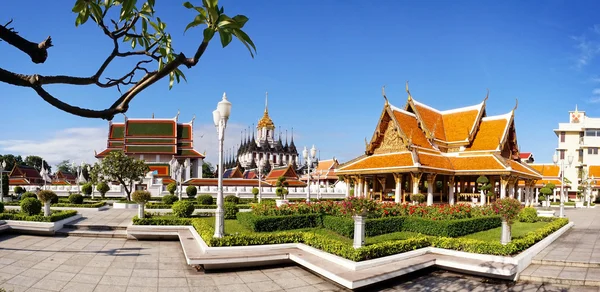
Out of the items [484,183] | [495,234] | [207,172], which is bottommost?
[207,172]

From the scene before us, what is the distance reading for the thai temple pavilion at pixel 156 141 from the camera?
4450cm

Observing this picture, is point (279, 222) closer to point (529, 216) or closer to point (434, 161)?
point (529, 216)

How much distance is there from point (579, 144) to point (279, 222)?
5425 centimetres

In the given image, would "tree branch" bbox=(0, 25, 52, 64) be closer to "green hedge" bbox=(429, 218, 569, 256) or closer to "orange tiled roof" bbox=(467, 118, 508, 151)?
"green hedge" bbox=(429, 218, 569, 256)

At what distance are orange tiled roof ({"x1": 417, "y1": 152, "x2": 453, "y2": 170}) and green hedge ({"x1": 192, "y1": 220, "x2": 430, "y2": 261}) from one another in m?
12.2

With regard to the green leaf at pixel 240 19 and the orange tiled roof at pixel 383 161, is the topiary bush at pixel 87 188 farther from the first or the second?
the green leaf at pixel 240 19

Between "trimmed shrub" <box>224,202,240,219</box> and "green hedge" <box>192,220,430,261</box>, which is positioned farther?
"trimmed shrub" <box>224,202,240,219</box>

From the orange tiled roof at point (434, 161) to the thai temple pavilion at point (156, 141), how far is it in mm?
28557

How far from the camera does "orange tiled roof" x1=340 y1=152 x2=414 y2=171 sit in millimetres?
22617

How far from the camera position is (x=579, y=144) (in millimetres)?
51094

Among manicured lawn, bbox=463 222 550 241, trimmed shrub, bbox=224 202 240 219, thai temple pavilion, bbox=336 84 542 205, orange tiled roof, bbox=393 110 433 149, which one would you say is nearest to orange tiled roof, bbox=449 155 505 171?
thai temple pavilion, bbox=336 84 542 205

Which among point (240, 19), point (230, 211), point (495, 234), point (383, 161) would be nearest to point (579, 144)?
point (383, 161)

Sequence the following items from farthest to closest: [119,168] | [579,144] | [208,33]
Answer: [579,144]
[119,168]
[208,33]

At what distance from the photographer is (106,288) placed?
7629 mm
